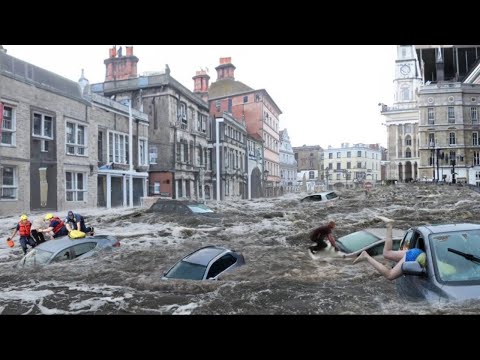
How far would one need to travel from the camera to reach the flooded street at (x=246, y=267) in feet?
10.1

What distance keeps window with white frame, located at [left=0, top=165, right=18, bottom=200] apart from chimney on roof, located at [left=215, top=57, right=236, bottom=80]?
2.50 meters

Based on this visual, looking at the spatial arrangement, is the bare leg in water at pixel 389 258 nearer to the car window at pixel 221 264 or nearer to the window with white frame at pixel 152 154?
the car window at pixel 221 264

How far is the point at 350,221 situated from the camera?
13.4 feet

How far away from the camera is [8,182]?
3.93 metres

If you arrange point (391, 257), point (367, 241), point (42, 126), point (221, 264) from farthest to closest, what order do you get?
1. point (42, 126)
2. point (367, 241)
3. point (221, 264)
4. point (391, 257)

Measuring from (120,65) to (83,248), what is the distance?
2038 mm

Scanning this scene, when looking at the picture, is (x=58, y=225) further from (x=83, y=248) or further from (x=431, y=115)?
(x=431, y=115)

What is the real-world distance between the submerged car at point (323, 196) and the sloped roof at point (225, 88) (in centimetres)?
158

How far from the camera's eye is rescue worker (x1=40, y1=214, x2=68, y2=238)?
399cm

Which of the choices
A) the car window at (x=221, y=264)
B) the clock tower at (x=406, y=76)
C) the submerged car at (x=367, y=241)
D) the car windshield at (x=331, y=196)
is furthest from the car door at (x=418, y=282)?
the clock tower at (x=406, y=76)

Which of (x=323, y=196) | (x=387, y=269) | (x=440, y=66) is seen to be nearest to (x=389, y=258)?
(x=387, y=269)

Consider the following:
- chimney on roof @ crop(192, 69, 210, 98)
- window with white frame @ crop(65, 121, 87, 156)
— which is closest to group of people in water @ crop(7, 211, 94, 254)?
window with white frame @ crop(65, 121, 87, 156)
